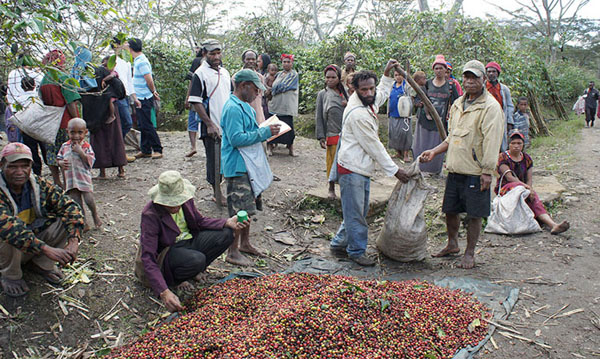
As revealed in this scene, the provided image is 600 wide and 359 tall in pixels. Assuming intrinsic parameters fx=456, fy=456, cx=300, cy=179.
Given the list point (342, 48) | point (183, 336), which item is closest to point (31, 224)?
point (183, 336)

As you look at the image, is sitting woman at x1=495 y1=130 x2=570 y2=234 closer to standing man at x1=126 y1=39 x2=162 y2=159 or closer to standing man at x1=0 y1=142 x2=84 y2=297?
standing man at x1=0 y1=142 x2=84 y2=297

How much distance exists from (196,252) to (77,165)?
5.05 ft

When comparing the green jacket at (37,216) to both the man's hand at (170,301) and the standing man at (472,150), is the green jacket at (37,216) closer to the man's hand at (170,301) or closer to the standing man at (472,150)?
the man's hand at (170,301)

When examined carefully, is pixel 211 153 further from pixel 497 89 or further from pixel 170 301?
pixel 497 89

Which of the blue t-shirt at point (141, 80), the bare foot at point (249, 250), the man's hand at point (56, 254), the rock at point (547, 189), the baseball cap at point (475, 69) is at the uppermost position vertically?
the baseball cap at point (475, 69)

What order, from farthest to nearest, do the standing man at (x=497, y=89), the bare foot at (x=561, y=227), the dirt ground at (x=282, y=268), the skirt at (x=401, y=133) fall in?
the skirt at (x=401, y=133) → the standing man at (x=497, y=89) → the bare foot at (x=561, y=227) → the dirt ground at (x=282, y=268)

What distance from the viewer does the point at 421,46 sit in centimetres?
1072

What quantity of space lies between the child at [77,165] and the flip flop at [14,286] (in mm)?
996

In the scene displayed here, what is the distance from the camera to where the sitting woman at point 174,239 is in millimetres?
3104

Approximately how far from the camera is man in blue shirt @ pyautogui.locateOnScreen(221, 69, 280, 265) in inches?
151

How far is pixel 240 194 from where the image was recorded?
397 centimetres

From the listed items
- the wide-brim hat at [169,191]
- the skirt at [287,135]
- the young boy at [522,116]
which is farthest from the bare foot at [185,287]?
the young boy at [522,116]

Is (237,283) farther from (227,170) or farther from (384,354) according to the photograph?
(384,354)

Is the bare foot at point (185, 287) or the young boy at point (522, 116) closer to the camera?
the bare foot at point (185, 287)
